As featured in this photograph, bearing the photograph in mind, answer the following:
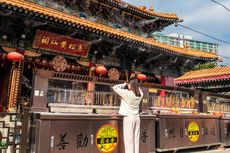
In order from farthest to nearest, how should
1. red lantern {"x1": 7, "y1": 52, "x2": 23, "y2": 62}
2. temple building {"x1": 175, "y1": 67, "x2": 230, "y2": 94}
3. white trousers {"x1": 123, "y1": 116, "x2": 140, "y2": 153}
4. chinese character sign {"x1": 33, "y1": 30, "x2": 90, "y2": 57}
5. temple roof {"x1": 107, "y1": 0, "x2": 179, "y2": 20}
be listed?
1. temple roof {"x1": 107, "y1": 0, "x2": 179, "y2": 20}
2. temple building {"x1": 175, "y1": 67, "x2": 230, "y2": 94}
3. chinese character sign {"x1": 33, "y1": 30, "x2": 90, "y2": 57}
4. red lantern {"x1": 7, "y1": 52, "x2": 23, "y2": 62}
5. white trousers {"x1": 123, "y1": 116, "x2": 140, "y2": 153}

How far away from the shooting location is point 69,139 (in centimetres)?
494

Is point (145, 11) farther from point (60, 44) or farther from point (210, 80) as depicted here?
point (60, 44)

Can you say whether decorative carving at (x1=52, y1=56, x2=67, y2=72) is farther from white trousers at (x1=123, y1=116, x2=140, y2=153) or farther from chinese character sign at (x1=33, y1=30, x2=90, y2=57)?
white trousers at (x1=123, y1=116, x2=140, y2=153)

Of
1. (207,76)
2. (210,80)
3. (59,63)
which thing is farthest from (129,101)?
(207,76)

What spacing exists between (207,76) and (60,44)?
7540mm

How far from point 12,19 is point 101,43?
3911 mm

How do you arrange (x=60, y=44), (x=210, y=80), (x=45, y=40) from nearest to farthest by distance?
(x=45, y=40) < (x=60, y=44) < (x=210, y=80)

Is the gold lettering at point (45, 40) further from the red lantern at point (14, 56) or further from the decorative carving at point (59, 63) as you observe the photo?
the red lantern at point (14, 56)

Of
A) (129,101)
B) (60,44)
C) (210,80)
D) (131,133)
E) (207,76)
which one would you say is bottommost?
(131,133)

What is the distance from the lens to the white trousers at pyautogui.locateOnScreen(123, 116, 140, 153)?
5172mm

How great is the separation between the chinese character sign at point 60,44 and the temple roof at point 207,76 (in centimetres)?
608

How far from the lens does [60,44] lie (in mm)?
9672

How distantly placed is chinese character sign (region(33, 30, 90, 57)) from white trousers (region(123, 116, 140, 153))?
5.45 m

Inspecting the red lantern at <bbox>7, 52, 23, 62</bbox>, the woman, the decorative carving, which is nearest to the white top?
the woman
